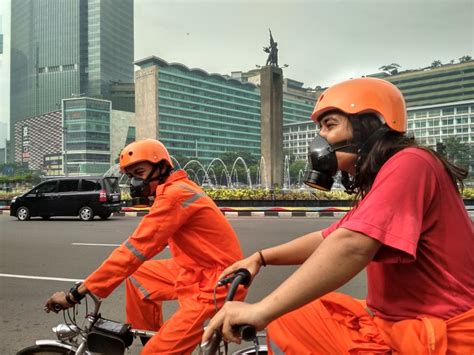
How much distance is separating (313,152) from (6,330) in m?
3.74

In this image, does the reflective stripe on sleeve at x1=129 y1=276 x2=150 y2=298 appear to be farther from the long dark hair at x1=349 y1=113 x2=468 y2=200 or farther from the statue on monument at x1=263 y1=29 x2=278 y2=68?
the statue on monument at x1=263 y1=29 x2=278 y2=68

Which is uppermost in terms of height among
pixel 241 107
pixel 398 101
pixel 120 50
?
pixel 120 50

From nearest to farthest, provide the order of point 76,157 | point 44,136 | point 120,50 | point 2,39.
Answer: point 2,39 < point 76,157 < point 44,136 < point 120,50

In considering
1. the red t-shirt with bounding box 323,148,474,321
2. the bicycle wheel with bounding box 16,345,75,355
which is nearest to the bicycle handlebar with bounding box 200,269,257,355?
the red t-shirt with bounding box 323,148,474,321

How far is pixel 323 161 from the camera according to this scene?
1520mm

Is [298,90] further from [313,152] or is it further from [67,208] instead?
[313,152]

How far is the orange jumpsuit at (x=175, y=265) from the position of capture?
209 cm

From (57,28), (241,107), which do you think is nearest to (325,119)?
(241,107)

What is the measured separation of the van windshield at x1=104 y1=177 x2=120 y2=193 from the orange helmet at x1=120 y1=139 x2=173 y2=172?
577 inches

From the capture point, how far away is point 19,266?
7078 millimetres

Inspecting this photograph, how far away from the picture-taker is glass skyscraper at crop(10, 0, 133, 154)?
115 metres

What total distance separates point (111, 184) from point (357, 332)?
16643 mm

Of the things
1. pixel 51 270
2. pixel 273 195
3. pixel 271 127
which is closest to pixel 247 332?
pixel 51 270

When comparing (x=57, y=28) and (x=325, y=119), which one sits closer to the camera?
(x=325, y=119)
